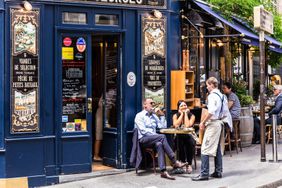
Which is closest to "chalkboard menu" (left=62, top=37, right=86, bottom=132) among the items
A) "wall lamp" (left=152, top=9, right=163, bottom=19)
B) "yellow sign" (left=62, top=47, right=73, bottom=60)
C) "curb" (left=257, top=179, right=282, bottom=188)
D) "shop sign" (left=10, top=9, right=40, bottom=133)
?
"yellow sign" (left=62, top=47, right=73, bottom=60)

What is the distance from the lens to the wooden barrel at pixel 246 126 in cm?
1340

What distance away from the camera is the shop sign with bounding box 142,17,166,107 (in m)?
10.4

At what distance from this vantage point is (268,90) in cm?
1789

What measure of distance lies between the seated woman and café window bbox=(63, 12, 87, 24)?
251 centimetres

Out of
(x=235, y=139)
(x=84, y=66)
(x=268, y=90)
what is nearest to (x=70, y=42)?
(x=84, y=66)

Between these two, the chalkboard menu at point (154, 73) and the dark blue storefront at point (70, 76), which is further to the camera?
the chalkboard menu at point (154, 73)

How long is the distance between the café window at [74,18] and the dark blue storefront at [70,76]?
19mm

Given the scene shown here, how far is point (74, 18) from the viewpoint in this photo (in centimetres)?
965

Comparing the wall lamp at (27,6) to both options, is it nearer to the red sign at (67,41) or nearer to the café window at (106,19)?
the red sign at (67,41)

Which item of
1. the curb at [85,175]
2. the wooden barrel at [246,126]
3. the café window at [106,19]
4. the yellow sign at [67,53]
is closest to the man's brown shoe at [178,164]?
the curb at [85,175]

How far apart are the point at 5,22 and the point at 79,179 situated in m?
3.07

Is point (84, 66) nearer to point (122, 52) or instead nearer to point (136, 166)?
point (122, 52)

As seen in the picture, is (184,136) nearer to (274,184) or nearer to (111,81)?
(111,81)

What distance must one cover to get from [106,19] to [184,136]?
274 cm
